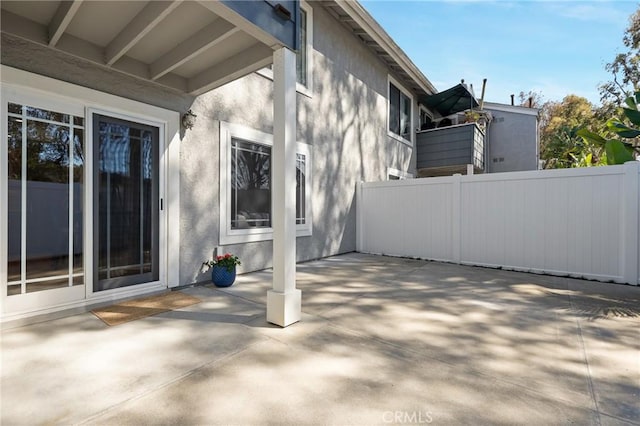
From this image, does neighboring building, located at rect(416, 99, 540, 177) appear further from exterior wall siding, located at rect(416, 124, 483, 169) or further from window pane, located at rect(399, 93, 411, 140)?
window pane, located at rect(399, 93, 411, 140)

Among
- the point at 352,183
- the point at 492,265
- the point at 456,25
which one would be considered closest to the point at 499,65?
the point at 456,25

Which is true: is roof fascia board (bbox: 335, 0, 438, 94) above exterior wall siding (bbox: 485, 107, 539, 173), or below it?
above

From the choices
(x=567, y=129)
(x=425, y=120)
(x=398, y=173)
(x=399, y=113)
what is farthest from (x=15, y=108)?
(x=567, y=129)

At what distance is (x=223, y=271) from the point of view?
4.43 m

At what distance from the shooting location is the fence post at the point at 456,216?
259 inches

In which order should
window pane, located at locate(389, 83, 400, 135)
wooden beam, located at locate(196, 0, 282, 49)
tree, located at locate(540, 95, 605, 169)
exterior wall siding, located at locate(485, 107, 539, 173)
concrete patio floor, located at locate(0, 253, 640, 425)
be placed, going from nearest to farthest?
concrete patio floor, located at locate(0, 253, 640, 425), wooden beam, located at locate(196, 0, 282, 49), window pane, located at locate(389, 83, 400, 135), exterior wall siding, located at locate(485, 107, 539, 173), tree, located at locate(540, 95, 605, 169)

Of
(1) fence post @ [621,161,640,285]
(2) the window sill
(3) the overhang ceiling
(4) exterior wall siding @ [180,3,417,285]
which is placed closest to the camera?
(3) the overhang ceiling

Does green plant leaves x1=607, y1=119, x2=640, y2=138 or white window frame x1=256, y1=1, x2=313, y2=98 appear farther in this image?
white window frame x1=256, y1=1, x2=313, y2=98

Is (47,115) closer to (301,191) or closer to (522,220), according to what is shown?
(301,191)

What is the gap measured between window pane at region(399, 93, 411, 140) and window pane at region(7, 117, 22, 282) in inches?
375

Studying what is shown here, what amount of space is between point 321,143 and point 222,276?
381cm

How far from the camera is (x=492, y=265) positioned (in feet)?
20.3

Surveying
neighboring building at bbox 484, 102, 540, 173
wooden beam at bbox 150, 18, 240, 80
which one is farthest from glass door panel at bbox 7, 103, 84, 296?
neighboring building at bbox 484, 102, 540, 173

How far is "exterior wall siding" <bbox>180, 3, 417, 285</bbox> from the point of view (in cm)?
457
